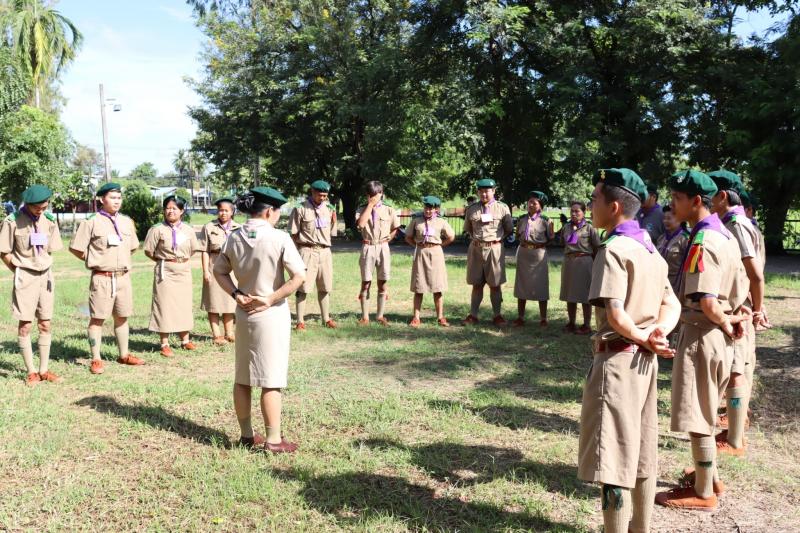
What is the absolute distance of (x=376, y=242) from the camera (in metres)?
9.79

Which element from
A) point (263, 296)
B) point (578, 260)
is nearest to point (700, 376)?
point (263, 296)

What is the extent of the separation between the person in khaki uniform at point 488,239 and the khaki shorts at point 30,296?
5571 mm

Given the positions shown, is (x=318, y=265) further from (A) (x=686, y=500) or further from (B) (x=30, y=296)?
(A) (x=686, y=500)

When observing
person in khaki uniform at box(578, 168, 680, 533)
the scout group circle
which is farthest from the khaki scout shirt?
person in khaki uniform at box(578, 168, 680, 533)

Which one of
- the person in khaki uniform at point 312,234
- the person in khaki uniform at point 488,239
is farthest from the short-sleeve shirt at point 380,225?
the person in khaki uniform at point 488,239

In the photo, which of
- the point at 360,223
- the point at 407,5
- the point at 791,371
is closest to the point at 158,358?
the point at 360,223

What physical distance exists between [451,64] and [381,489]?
20165 millimetres

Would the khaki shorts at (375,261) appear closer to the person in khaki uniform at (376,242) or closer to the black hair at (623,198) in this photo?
the person in khaki uniform at (376,242)

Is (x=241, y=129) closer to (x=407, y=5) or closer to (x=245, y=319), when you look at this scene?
(x=407, y=5)

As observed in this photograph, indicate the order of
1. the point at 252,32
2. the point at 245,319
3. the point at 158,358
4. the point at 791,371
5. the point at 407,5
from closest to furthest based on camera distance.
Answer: the point at 245,319, the point at 791,371, the point at 158,358, the point at 407,5, the point at 252,32

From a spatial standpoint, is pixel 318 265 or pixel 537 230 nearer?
pixel 318 265

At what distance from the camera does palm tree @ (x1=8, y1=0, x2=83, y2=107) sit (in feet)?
79.3

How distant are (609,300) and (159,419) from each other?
4.14 m

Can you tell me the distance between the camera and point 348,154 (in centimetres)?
2814
